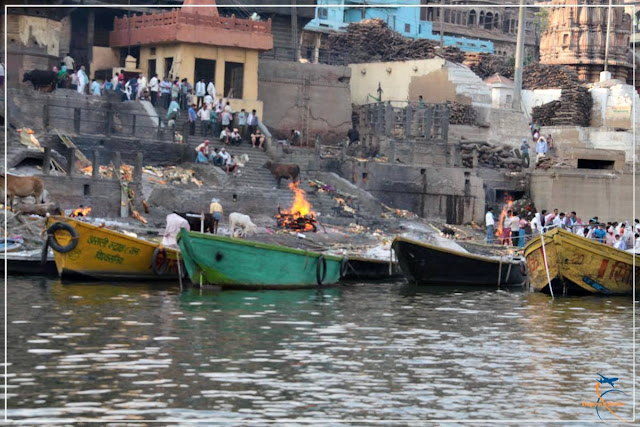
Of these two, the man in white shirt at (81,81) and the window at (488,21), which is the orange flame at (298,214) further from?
the window at (488,21)

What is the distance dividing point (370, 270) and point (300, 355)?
1395cm

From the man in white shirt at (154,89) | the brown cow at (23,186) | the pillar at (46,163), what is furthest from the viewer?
the man in white shirt at (154,89)

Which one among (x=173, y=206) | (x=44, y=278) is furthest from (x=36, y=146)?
(x=44, y=278)

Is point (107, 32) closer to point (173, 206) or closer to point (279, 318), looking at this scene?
point (173, 206)

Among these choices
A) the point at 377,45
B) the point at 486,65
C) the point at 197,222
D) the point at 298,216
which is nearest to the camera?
the point at 197,222

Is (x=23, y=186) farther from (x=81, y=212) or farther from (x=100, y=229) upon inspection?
(x=100, y=229)

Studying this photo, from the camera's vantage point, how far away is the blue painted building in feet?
218

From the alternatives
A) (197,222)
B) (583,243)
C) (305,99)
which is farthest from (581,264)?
(305,99)

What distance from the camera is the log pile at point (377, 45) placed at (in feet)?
190

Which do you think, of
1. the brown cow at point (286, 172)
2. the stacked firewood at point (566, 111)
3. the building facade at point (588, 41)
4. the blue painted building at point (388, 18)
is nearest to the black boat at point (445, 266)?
the brown cow at point (286, 172)

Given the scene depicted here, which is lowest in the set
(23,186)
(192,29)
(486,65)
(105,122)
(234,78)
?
(23,186)

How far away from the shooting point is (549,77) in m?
59.6

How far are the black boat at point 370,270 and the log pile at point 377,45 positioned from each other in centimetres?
2359
